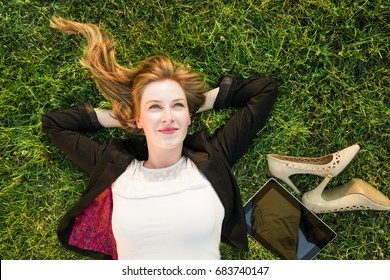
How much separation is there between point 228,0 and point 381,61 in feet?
4.28

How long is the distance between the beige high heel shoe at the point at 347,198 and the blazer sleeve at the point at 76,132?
66.5 inches

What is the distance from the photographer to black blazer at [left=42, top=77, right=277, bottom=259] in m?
2.69

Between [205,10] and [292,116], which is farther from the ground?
[205,10]

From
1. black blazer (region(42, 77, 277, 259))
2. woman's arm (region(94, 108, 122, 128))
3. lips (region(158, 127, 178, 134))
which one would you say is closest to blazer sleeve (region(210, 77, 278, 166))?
black blazer (region(42, 77, 277, 259))

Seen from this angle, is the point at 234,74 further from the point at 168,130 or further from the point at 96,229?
the point at 96,229

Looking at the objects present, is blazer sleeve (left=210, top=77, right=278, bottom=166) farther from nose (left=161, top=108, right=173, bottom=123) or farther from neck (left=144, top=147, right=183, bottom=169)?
nose (left=161, top=108, right=173, bottom=123)

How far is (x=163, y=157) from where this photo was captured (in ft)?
8.79

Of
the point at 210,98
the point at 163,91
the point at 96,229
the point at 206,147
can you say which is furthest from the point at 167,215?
the point at 210,98

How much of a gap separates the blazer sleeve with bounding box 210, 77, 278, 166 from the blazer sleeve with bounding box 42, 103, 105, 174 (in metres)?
0.94

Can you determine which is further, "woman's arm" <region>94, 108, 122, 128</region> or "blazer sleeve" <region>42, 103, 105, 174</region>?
"woman's arm" <region>94, 108, 122, 128</region>

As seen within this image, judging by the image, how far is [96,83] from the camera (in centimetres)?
289

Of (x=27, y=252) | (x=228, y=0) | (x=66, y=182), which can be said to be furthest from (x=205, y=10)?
(x=27, y=252)

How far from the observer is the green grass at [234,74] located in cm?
293

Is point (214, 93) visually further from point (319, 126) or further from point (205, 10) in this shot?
point (319, 126)
